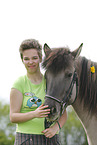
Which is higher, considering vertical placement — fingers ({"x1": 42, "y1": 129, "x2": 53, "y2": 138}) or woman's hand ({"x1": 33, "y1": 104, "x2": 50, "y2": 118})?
woman's hand ({"x1": 33, "y1": 104, "x2": 50, "y2": 118})

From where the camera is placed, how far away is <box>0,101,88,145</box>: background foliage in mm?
36112

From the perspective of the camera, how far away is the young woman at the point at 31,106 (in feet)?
10.5

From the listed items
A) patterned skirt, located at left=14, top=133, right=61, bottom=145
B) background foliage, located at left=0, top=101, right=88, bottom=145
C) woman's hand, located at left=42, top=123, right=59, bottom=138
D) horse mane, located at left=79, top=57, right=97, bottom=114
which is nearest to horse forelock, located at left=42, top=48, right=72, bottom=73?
horse mane, located at left=79, top=57, right=97, bottom=114

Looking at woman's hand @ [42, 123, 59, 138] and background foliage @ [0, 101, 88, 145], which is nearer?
woman's hand @ [42, 123, 59, 138]

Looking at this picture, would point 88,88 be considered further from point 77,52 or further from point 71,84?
point 77,52

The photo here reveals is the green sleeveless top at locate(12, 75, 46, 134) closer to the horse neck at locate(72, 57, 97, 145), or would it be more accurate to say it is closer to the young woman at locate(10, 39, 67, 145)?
the young woman at locate(10, 39, 67, 145)

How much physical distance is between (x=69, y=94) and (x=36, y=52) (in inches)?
38.5

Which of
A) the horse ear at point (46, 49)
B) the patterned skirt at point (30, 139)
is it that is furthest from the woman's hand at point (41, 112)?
the horse ear at point (46, 49)

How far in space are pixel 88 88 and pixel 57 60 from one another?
0.83 metres

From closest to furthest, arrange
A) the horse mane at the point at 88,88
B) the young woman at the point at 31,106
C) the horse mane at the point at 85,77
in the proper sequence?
the young woman at the point at 31,106 → the horse mane at the point at 85,77 → the horse mane at the point at 88,88

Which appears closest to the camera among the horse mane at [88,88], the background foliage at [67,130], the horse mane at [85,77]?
the horse mane at [85,77]

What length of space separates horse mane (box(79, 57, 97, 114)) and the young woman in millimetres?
506

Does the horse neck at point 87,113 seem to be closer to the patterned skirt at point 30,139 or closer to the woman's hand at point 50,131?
the woman's hand at point 50,131

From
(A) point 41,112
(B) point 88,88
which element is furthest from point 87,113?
(A) point 41,112
